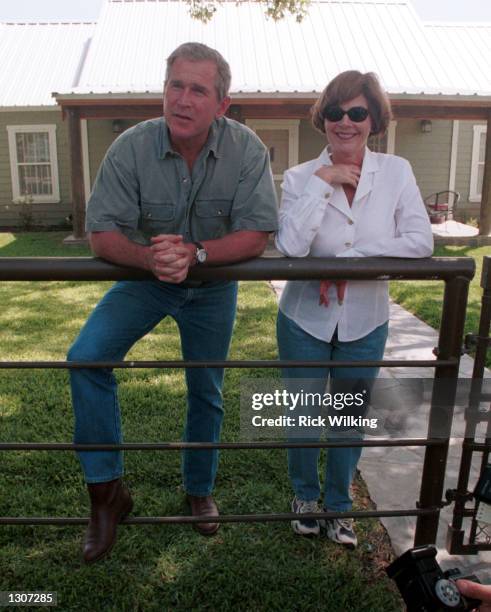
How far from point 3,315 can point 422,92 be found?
8601 millimetres

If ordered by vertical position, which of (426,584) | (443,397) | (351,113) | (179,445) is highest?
(351,113)

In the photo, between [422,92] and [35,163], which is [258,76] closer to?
[422,92]

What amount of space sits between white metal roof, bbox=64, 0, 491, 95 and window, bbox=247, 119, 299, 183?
1.19m

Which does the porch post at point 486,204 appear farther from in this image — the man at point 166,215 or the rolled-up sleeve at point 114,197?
the rolled-up sleeve at point 114,197

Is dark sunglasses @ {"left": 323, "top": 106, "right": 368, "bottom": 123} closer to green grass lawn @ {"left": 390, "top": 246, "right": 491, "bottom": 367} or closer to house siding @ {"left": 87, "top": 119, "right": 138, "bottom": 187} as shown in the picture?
green grass lawn @ {"left": 390, "top": 246, "right": 491, "bottom": 367}

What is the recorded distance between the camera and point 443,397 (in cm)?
212

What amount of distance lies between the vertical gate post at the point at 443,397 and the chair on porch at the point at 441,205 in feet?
39.4

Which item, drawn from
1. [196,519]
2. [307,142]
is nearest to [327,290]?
[196,519]

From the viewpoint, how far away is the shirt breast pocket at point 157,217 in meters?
2.42

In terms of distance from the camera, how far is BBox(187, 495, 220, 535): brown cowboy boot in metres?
2.79

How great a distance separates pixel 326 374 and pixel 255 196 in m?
0.78

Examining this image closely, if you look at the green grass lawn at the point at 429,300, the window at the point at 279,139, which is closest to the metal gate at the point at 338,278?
the green grass lawn at the point at 429,300

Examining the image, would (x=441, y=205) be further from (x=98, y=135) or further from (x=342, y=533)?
(x=342, y=533)

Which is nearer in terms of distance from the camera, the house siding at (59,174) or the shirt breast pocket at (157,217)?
the shirt breast pocket at (157,217)
